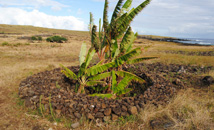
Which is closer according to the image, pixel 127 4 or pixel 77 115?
pixel 77 115

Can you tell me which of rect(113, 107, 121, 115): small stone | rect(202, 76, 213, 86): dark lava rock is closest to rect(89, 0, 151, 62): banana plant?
rect(113, 107, 121, 115): small stone

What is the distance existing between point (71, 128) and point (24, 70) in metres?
7.95

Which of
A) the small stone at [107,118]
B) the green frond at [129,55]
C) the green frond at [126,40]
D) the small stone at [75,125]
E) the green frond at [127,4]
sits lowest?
the small stone at [75,125]

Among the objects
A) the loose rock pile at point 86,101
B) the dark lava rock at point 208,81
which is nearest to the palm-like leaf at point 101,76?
the loose rock pile at point 86,101

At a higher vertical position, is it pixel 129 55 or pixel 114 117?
pixel 129 55

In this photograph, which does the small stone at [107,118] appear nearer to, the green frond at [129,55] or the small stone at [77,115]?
the small stone at [77,115]

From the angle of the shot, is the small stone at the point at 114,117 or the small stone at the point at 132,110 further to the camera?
the small stone at the point at 132,110

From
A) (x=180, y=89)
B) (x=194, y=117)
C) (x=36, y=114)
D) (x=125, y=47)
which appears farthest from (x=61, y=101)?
(x=180, y=89)

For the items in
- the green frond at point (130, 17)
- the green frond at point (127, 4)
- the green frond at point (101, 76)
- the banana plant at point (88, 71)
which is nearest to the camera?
the green frond at point (130, 17)

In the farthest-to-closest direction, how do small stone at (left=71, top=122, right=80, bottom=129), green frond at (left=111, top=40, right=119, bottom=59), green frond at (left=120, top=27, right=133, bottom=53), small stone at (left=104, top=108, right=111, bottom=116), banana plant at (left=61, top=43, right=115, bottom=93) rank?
green frond at (left=111, top=40, right=119, bottom=59), green frond at (left=120, top=27, right=133, bottom=53), banana plant at (left=61, top=43, right=115, bottom=93), small stone at (left=104, top=108, right=111, bottom=116), small stone at (left=71, top=122, right=80, bottom=129)

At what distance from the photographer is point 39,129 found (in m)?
4.35

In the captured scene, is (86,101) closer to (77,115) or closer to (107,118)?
(77,115)

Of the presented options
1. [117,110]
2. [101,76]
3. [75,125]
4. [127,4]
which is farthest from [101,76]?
[127,4]

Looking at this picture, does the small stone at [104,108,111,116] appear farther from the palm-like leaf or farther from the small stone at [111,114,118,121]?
the palm-like leaf
